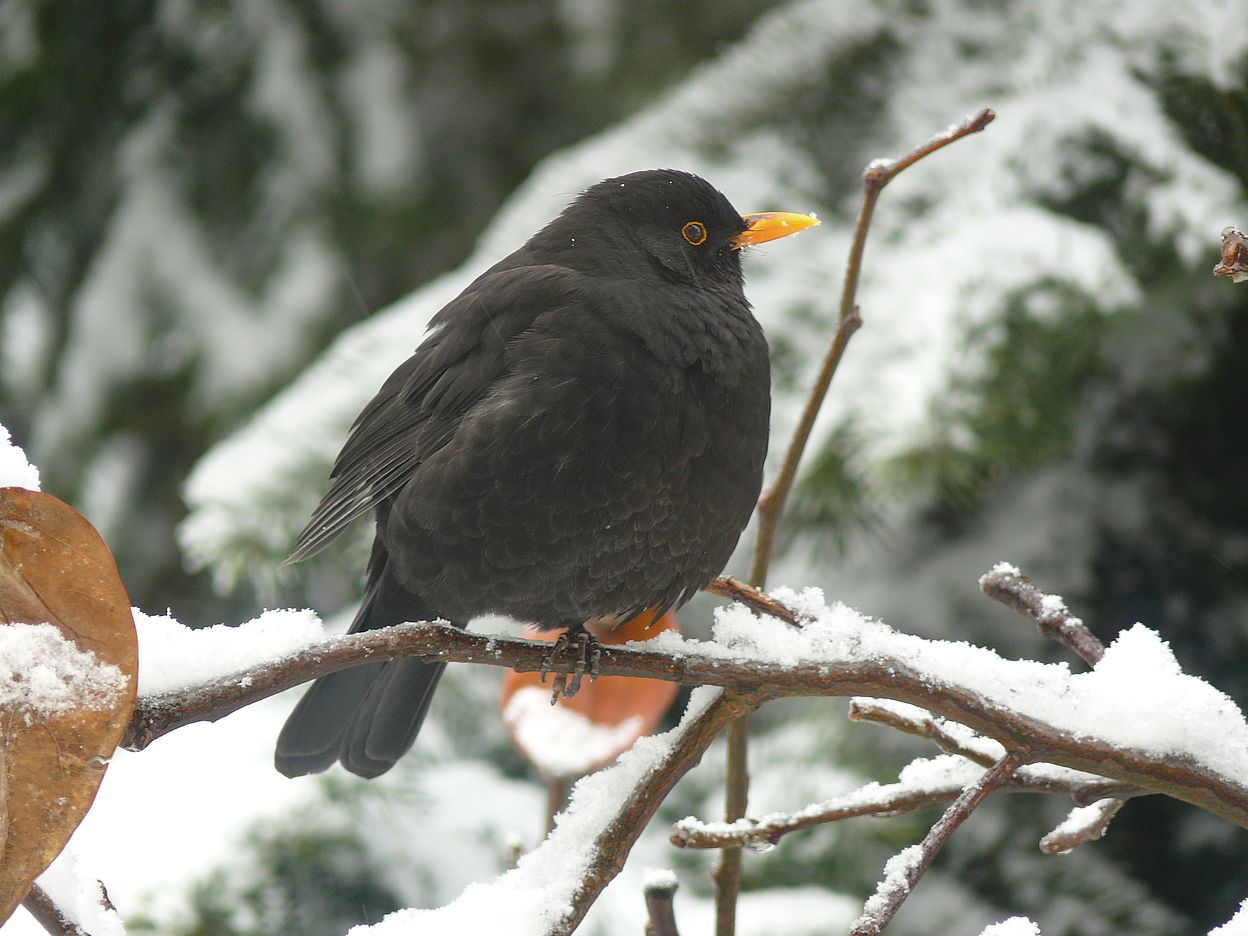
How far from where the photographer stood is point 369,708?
1.81 m

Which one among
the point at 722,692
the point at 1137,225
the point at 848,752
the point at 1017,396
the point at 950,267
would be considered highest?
the point at 1137,225

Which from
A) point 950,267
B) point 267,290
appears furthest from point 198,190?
point 950,267

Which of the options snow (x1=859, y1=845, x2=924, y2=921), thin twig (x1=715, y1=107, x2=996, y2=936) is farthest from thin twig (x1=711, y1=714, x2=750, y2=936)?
snow (x1=859, y1=845, x2=924, y2=921)

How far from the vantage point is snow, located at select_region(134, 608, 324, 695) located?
0.85m

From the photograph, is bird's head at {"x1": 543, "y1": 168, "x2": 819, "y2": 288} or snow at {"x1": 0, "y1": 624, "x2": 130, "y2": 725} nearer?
snow at {"x1": 0, "y1": 624, "x2": 130, "y2": 725}

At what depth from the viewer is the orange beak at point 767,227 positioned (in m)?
1.87

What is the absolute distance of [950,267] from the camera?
1.88m

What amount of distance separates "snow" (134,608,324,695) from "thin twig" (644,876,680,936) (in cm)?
35

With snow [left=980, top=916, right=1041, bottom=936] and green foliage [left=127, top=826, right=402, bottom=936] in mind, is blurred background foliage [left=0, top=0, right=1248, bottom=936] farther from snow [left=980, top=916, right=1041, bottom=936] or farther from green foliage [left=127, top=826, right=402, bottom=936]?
snow [left=980, top=916, right=1041, bottom=936]

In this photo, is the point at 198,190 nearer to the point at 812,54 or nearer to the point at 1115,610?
the point at 812,54

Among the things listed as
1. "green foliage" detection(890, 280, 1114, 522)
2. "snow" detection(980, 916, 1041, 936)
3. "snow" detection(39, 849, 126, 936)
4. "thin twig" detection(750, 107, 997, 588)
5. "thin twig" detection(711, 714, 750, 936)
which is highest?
"green foliage" detection(890, 280, 1114, 522)

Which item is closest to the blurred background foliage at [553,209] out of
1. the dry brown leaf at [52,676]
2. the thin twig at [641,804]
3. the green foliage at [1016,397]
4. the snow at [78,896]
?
the green foliage at [1016,397]

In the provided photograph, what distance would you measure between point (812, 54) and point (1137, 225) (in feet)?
2.05

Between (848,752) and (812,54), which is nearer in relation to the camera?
(848,752)
